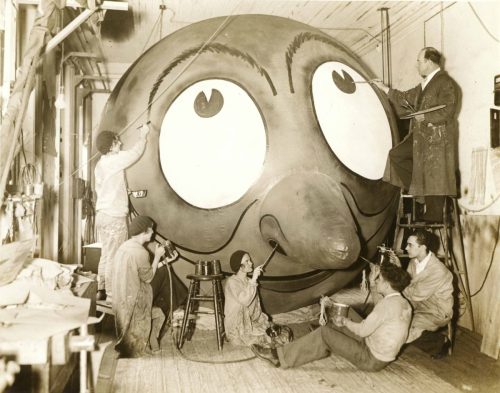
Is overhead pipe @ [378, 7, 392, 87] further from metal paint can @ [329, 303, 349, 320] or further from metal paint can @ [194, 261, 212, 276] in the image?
metal paint can @ [194, 261, 212, 276]

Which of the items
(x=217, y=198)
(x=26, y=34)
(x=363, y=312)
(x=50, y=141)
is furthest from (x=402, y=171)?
(x=50, y=141)

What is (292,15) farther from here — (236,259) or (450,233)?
(236,259)

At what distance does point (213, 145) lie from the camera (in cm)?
364

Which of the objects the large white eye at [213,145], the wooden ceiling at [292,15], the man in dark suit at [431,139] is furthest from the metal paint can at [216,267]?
the wooden ceiling at [292,15]

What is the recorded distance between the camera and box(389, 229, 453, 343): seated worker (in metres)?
4.38

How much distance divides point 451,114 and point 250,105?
190cm

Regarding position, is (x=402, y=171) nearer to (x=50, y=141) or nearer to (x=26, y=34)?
(x=26, y=34)

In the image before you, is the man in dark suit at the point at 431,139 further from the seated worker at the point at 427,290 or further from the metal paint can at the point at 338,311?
the metal paint can at the point at 338,311

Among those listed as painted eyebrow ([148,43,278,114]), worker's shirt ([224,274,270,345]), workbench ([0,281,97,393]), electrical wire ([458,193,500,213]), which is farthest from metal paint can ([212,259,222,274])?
electrical wire ([458,193,500,213])

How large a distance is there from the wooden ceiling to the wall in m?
0.40

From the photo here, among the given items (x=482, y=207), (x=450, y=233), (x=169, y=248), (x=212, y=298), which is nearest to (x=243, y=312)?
(x=212, y=298)

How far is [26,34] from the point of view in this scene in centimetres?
436

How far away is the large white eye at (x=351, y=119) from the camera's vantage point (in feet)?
12.4

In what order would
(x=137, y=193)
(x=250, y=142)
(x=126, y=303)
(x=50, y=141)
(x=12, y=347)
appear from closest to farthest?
(x=12, y=347)
(x=250, y=142)
(x=137, y=193)
(x=126, y=303)
(x=50, y=141)
